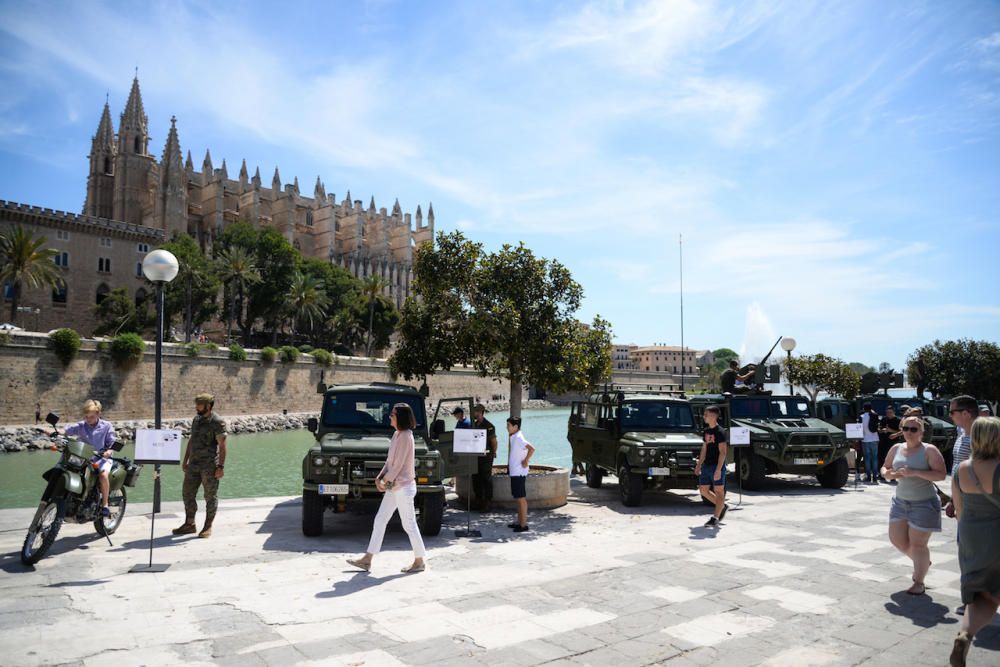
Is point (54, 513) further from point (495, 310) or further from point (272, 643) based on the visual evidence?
point (495, 310)

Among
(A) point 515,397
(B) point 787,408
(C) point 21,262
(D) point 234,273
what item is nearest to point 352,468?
(A) point 515,397

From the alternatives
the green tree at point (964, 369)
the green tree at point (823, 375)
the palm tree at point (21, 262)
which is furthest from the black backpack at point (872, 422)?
the palm tree at point (21, 262)

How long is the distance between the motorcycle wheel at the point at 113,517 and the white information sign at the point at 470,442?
4.11 m

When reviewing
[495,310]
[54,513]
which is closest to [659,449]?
[495,310]

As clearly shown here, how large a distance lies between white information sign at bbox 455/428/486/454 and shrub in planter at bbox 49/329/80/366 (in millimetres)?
34956

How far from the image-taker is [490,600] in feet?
18.6

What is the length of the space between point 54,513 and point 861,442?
1530 cm

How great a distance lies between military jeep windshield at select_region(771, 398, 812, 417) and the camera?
571 inches

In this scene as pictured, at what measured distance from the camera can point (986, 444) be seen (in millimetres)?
4152

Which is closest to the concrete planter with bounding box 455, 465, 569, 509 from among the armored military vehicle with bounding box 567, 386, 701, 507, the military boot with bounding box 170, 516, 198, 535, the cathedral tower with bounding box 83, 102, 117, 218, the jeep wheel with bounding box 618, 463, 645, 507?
the jeep wheel with bounding box 618, 463, 645, 507

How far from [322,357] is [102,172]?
51.4 m

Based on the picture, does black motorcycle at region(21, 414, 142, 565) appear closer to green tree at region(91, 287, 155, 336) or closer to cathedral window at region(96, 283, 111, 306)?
green tree at region(91, 287, 155, 336)

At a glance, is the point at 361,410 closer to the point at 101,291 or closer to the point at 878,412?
the point at 878,412

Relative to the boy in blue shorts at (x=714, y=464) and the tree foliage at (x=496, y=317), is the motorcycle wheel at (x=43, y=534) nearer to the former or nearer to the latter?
the tree foliage at (x=496, y=317)
